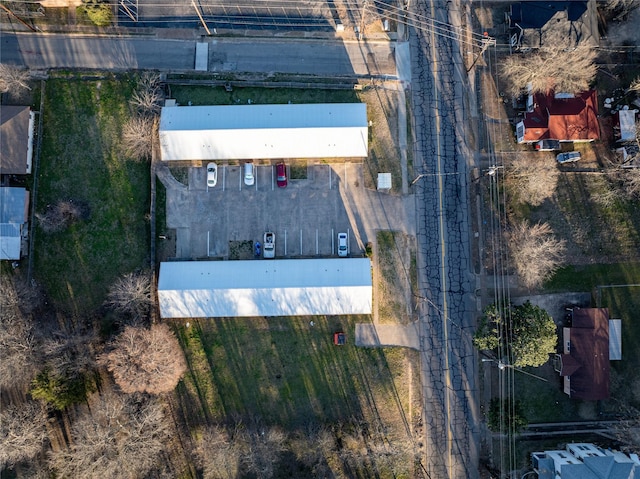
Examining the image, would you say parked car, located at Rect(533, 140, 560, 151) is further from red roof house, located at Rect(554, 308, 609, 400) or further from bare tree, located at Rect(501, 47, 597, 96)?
red roof house, located at Rect(554, 308, 609, 400)

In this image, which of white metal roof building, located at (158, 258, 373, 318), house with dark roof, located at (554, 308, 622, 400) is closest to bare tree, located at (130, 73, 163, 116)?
white metal roof building, located at (158, 258, 373, 318)

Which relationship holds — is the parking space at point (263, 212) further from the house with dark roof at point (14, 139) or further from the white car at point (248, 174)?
the house with dark roof at point (14, 139)

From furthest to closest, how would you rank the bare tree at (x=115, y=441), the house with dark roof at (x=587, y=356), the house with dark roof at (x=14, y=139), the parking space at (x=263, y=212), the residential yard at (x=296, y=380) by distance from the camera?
1. the parking space at (x=263, y=212)
2. the house with dark roof at (x=14, y=139)
3. the residential yard at (x=296, y=380)
4. the house with dark roof at (x=587, y=356)
5. the bare tree at (x=115, y=441)

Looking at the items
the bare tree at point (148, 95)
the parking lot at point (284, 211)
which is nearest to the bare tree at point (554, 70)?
the parking lot at point (284, 211)

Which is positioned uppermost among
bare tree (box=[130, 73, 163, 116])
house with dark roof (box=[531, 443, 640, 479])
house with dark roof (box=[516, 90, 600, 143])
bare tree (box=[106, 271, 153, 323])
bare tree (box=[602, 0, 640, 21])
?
bare tree (box=[602, 0, 640, 21])

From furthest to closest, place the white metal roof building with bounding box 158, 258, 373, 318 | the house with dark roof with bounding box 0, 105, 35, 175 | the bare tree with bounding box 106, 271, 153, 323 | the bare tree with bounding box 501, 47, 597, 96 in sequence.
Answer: the house with dark roof with bounding box 0, 105, 35, 175 < the bare tree with bounding box 501, 47, 597, 96 < the white metal roof building with bounding box 158, 258, 373, 318 < the bare tree with bounding box 106, 271, 153, 323
